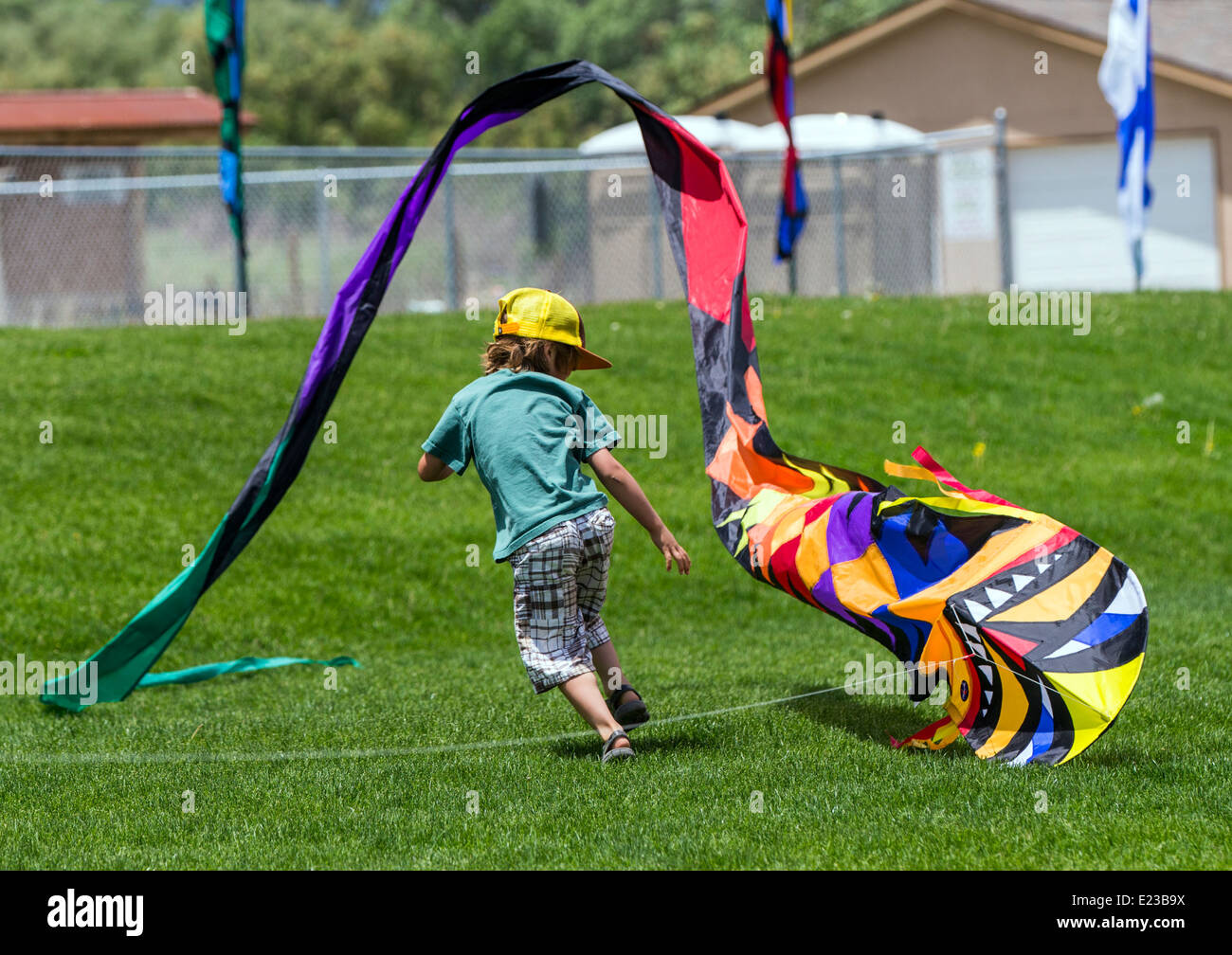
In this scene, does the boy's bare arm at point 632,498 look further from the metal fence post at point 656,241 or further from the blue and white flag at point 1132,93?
the blue and white flag at point 1132,93

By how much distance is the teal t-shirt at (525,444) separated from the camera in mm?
5184

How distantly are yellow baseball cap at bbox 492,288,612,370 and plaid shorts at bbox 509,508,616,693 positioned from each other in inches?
26.7

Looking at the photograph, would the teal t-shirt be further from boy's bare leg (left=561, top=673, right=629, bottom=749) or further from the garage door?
the garage door

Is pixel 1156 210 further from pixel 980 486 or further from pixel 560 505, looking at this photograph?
pixel 560 505

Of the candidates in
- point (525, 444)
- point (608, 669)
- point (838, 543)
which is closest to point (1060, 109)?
point (838, 543)

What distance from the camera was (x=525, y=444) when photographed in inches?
204

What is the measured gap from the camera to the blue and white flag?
1574cm
